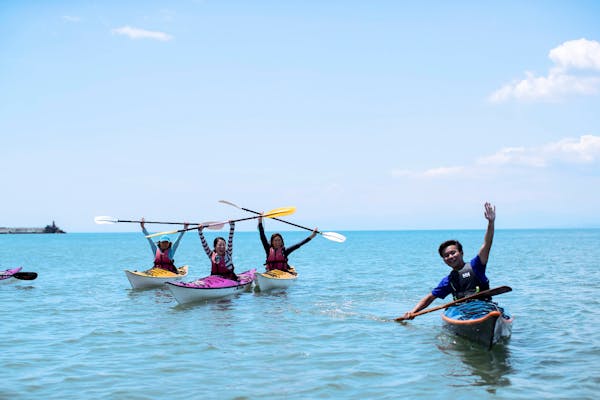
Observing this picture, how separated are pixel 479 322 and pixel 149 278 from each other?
12.7m

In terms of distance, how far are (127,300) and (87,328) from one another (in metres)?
4.85

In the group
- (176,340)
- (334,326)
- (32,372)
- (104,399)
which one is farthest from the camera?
(334,326)

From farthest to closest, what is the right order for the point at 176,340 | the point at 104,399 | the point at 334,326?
the point at 334,326
the point at 176,340
the point at 104,399

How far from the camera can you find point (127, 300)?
55.4 feet

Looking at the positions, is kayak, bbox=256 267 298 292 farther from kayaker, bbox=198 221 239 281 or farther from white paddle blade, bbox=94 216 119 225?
white paddle blade, bbox=94 216 119 225

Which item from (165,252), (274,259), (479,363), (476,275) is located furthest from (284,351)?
(165,252)

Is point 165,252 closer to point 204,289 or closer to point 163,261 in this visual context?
point 163,261

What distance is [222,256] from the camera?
16.1 meters

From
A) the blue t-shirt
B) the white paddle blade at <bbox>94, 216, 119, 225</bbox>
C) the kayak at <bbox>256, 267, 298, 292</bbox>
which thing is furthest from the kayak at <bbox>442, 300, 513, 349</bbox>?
the white paddle blade at <bbox>94, 216, 119, 225</bbox>

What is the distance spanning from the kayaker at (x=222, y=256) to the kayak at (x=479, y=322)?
7.64m

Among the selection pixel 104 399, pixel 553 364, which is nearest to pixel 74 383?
pixel 104 399

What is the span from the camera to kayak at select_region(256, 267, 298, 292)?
1795 cm

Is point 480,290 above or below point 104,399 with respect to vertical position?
above

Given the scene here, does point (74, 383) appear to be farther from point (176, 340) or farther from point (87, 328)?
point (87, 328)
